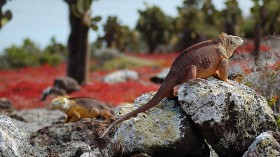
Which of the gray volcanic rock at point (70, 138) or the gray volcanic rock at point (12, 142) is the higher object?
the gray volcanic rock at point (12, 142)

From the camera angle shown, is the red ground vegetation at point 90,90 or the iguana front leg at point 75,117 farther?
the red ground vegetation at point 90,90

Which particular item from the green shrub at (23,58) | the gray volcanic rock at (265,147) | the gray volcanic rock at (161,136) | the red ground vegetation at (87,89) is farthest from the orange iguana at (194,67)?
the green shrub at (23,58)

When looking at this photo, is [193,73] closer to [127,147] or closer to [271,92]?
[127,147]

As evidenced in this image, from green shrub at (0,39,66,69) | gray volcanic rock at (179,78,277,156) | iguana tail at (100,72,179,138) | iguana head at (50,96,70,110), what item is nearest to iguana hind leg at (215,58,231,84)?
gray volcanic rock at (179,78,277,156)

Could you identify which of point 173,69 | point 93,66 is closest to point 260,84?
point 173,69

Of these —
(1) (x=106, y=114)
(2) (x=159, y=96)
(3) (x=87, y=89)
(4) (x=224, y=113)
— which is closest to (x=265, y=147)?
(4) (x=224, y=113)

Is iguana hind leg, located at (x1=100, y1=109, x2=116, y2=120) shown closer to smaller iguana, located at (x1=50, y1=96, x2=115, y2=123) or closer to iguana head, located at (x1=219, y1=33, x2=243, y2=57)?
smaller iguana, located at (x1=50, y1=96, x2=115, y2=123)

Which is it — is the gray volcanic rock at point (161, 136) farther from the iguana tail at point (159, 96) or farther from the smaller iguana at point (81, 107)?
the smaller iguana at point (81, 107)
